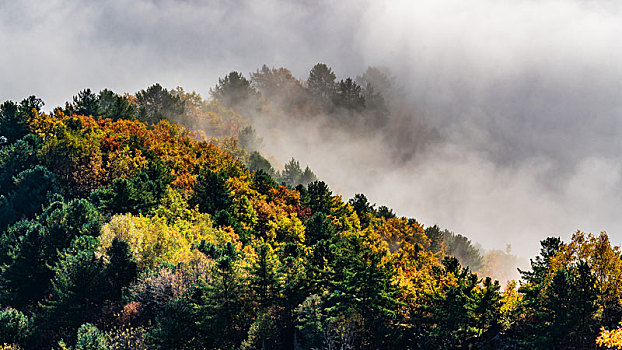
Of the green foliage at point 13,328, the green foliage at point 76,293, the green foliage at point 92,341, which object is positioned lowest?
the green foliage at point 92,341

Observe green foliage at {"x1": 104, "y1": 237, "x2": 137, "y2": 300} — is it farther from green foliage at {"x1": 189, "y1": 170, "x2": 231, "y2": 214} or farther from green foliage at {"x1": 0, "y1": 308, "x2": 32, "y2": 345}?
green foliage at {"x1": 189, "y1": 170, "x2": 231, "y2": 214}

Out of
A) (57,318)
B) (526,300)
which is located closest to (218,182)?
(57,318)

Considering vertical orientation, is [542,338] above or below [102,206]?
below

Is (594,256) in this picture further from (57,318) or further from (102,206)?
(102,206)

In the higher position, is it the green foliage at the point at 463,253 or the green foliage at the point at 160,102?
the green foliage at the point at 160,102

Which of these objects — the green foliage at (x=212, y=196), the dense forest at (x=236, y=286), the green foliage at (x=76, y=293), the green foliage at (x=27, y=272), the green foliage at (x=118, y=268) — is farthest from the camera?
the green foliage at (x=212, y=196)

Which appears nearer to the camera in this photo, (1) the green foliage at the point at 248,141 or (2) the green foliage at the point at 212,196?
(2) the green foliage at the point at 212,196

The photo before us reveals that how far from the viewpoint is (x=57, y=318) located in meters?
50.4

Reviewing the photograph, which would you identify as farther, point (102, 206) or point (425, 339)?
point (102, 206)

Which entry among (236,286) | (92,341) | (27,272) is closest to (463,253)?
(236,286)

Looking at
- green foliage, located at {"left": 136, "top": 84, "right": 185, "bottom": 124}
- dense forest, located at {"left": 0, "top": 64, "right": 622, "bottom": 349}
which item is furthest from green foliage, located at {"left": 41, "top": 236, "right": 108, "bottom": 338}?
green foliage, located at {"left": 136, "top": 84, "right": 185, "bottom": 124}

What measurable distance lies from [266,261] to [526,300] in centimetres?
2308

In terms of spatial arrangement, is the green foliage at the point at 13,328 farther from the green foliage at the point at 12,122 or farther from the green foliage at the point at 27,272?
the green foliage at the point at 12,122

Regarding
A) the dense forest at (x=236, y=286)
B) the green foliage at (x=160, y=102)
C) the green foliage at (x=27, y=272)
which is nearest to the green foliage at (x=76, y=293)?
the dense forest at (x=236, y=286)
